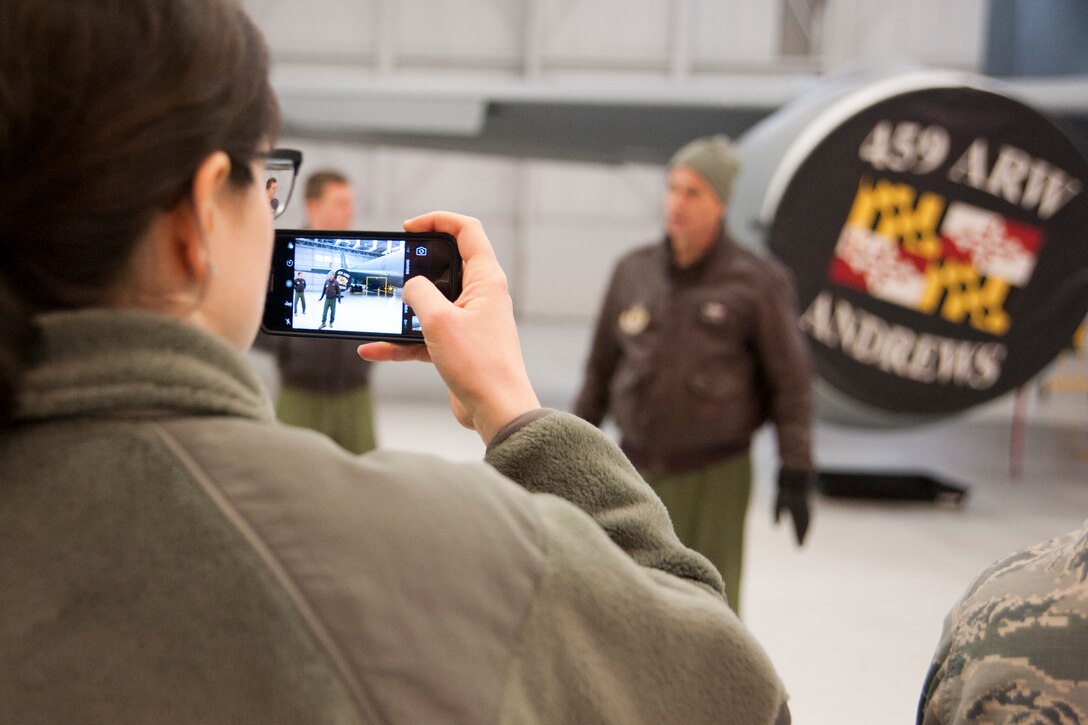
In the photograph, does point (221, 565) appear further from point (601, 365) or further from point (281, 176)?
point (601, 365)

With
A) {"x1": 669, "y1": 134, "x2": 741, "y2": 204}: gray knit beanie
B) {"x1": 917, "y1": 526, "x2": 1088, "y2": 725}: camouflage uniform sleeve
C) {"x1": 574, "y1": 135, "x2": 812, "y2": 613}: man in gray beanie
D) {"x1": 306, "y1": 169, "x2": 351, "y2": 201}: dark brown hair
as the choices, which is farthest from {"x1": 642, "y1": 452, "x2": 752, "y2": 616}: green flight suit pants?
{"x1": 917, "y1": 526, "x2": 1088, "y2": 725}: camouflage uniform sleeve

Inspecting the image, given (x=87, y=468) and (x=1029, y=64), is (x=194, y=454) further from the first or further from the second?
(x=1029, y=64)

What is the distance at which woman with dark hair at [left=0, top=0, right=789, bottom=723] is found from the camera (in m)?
0.48

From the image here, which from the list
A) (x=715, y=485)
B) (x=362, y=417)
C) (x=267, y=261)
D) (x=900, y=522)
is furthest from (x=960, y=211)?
(x=267, y=261)

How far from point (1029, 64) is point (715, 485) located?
164 inches

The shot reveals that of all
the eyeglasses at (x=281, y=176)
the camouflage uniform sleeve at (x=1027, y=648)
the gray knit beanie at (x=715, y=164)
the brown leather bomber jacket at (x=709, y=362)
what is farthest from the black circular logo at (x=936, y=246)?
the eyeglasses at (x=281, y=176)

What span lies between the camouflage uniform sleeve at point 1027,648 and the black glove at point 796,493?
179 centimetres

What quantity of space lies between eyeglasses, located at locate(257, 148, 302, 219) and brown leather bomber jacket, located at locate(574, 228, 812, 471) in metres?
1.72

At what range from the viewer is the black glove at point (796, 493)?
8.37 feet

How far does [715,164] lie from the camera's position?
8.34 feet

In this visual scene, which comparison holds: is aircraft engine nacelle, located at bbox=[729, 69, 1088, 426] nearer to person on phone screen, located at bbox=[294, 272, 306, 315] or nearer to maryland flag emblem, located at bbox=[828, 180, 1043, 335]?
maryland flag emblem, located at bbox=[828, 180, 1043, 335]

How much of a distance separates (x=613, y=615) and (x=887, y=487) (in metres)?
4.23

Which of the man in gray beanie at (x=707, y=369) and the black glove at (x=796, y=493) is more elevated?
the man in gray beanie at (x=707, y=369)

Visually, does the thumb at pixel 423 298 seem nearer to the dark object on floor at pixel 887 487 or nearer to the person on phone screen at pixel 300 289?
the person on phone screen at pixel 300 289
